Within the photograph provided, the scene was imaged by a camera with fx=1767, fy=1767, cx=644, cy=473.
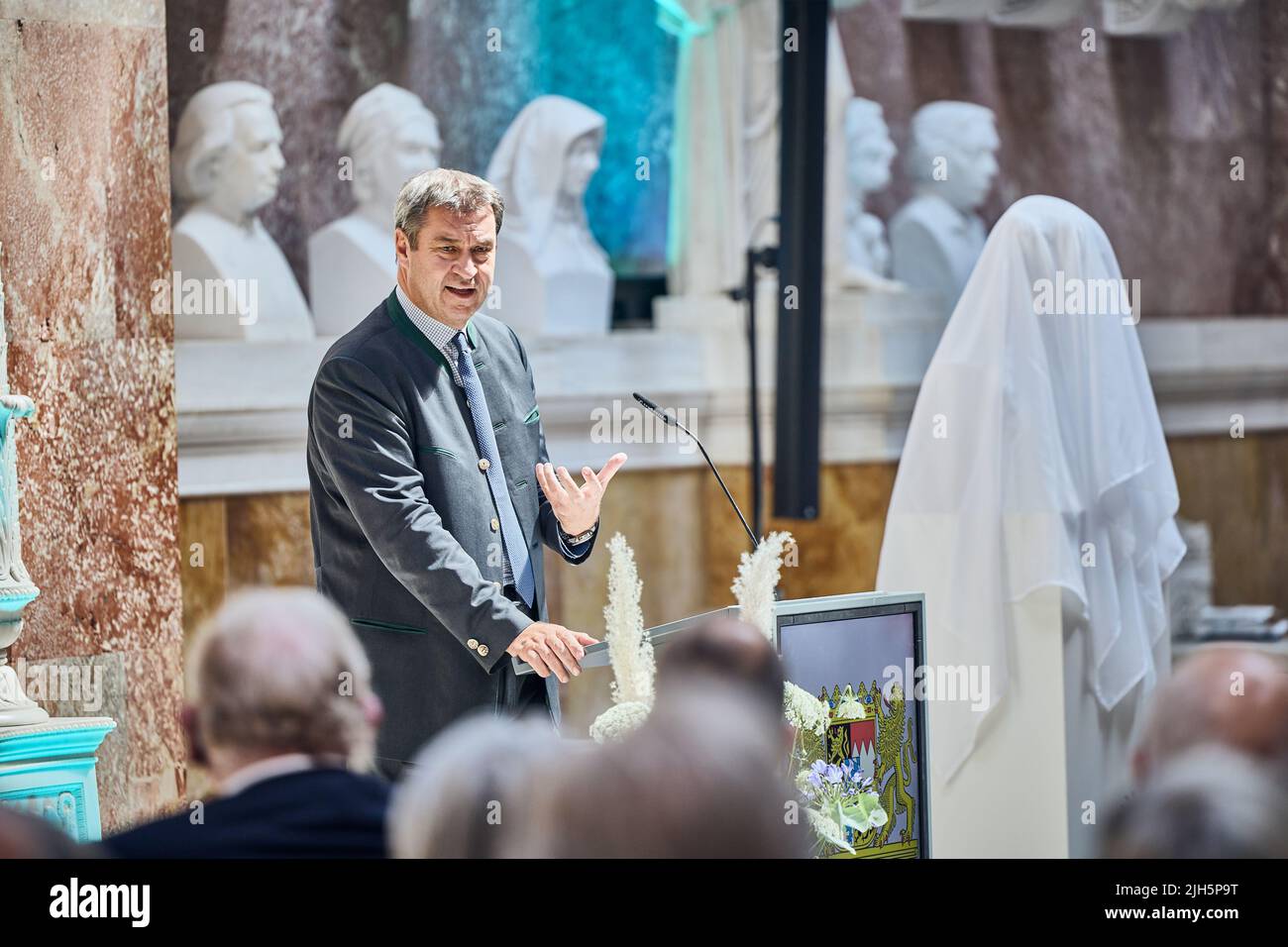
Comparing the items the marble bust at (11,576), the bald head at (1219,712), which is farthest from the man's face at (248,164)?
the bald head at (1219,712)

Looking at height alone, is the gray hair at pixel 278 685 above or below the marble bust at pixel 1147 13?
below

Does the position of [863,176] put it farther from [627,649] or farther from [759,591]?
[627,649]

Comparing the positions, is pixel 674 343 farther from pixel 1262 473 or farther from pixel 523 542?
pixel 523 542

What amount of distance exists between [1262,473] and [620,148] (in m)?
2.96

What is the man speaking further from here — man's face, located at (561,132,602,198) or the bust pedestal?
man's face, located at (561,132,602,198)

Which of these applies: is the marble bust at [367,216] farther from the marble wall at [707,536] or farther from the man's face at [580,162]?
the marble wall at [707,536]

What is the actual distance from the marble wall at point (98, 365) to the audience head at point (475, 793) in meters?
2.70

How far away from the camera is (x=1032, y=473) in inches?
161

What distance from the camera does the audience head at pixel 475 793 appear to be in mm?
1844

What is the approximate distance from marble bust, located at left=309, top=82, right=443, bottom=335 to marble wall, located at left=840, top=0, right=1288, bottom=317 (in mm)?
2413

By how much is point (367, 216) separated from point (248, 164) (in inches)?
19.2

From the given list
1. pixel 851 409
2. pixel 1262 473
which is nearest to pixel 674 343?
pixel 851 409

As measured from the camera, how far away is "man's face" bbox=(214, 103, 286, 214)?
5.50 metres
